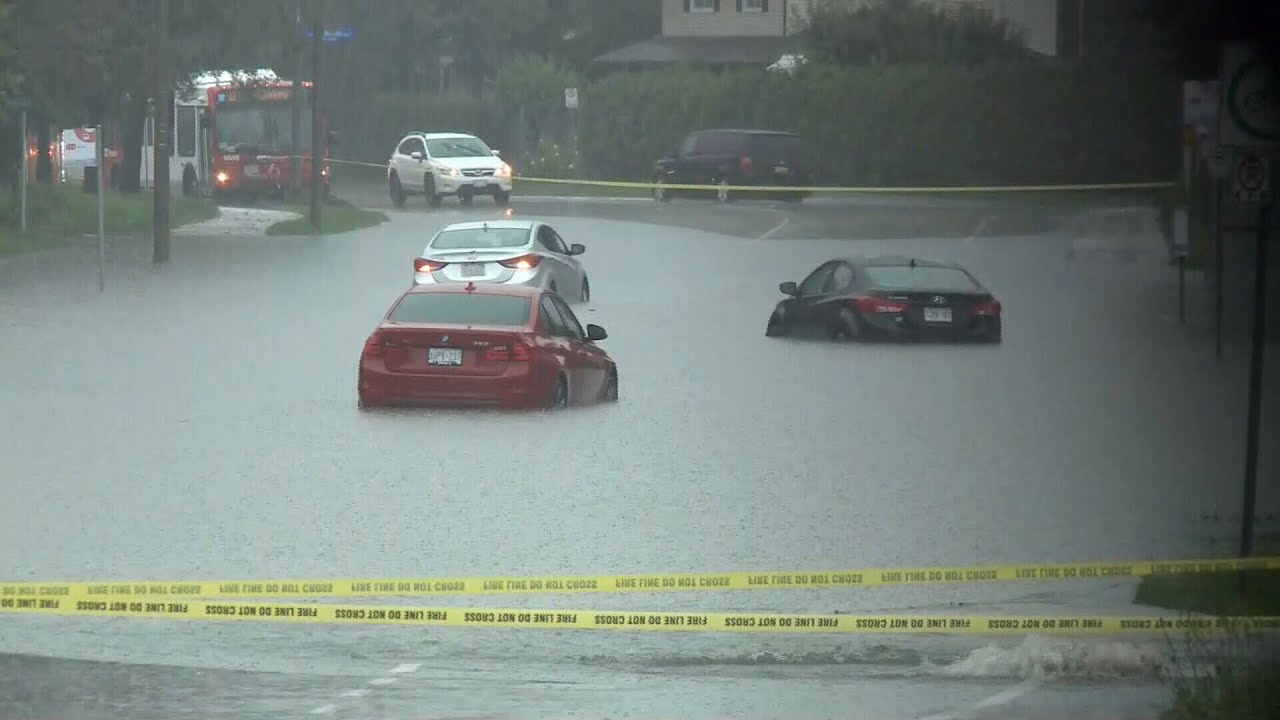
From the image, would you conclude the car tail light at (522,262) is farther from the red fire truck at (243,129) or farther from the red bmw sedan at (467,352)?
the red fire truck at (243,129)

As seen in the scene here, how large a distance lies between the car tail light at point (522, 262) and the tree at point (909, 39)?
34.1 m

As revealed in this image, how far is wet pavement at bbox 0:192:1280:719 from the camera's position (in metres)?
9.91

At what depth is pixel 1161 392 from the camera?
24.7m

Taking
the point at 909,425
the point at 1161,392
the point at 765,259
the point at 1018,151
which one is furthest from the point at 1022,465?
the point at 1018,151

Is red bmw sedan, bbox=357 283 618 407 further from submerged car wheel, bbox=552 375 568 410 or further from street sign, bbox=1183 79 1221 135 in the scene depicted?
street sign, bbox=1183 79 1221 135

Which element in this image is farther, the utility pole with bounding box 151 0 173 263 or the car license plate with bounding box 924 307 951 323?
the utility pole with bounding box 151 0 173 263

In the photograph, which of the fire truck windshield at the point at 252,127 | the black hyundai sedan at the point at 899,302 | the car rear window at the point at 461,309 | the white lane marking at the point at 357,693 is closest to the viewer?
the white lane marking at the point at 357,693

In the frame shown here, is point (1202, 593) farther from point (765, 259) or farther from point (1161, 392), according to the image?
point (765, 259)

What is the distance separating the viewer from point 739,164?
173 feet

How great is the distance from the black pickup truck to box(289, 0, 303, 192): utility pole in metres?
10.4

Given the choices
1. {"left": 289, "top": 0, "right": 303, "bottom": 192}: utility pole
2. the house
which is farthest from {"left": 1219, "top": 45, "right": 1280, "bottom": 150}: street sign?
the house

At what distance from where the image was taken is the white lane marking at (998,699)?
9070 mm

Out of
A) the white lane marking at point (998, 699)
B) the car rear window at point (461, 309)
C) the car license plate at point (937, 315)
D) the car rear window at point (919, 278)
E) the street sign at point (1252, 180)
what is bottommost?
the white lane marking at point (998, 699)

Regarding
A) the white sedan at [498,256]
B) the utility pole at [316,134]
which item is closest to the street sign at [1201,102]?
the white sedan at [498,256]
